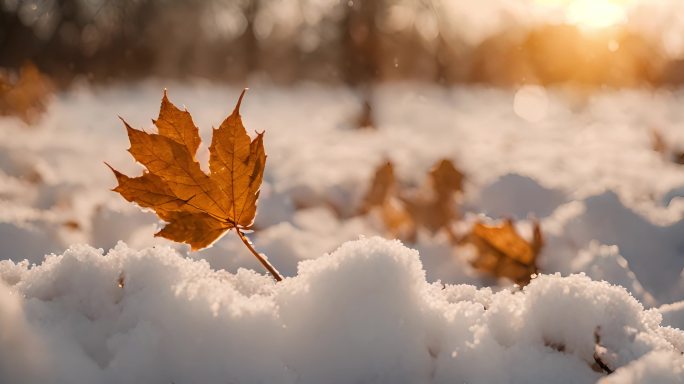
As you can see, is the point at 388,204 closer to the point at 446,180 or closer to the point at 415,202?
the point at 415,202

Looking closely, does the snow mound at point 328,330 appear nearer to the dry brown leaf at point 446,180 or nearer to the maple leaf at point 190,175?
the maple leaf at point 190,175

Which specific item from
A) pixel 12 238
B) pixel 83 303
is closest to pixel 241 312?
pixel 83 303

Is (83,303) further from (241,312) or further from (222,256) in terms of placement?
(222,256)

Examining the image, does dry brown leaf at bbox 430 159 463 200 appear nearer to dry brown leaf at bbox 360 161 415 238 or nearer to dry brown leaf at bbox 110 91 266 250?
dry brown leaf at bbox 360 161 415 238

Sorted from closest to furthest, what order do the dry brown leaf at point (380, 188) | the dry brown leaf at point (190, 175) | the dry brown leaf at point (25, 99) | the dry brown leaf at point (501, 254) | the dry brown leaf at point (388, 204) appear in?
the dry brown leaf at point (190, 175)
the dry brown leaf at point (501, 254)
the dry brown leaf at point (388, 204)
the dry brown leaf at point (380, 188)
the dry brown leaf at point (25, 99)

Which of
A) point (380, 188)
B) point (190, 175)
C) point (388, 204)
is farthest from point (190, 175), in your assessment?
point (380, 188)

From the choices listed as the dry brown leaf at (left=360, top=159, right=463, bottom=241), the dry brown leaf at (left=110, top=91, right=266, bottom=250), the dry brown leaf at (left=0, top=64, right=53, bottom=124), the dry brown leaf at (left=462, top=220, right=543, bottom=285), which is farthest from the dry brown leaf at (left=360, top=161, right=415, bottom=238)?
the dry brown leaf at (left=0, top=64, right=53, bottom=124)

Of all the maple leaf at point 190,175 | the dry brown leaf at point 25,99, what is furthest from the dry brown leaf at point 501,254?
the dry brown leaf at point 25,99
